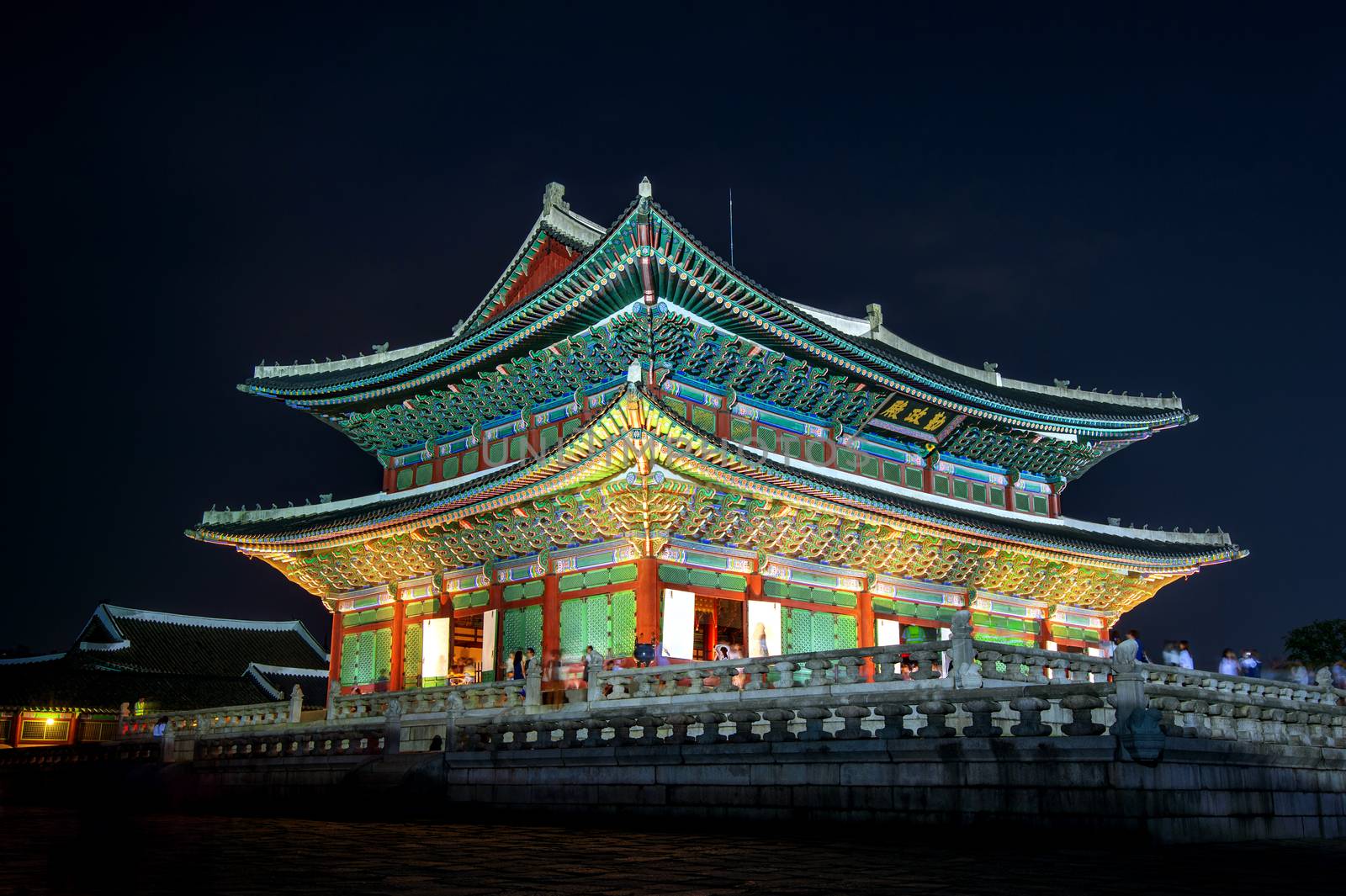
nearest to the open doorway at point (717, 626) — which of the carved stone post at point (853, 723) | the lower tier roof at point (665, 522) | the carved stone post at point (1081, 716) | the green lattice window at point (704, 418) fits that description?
the lower tier roof at point (665, 522)

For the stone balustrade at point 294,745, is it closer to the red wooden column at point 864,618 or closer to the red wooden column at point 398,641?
the red wooden column at point 398,641

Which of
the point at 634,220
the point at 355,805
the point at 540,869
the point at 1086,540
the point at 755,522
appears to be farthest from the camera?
the point at 1086,540

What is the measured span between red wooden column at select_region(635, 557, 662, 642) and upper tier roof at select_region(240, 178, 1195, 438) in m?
5.86

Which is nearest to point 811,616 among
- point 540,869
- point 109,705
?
point 540,869

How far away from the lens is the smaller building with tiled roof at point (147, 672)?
124 ft

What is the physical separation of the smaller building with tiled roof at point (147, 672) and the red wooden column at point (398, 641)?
10.7 meters

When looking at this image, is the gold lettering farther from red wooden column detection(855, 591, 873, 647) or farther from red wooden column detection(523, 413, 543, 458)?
red wooden column detection(523, 413, 543, 458)

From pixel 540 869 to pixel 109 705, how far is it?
35795 mm

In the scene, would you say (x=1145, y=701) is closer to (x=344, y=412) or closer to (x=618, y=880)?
(x=618, y=880)

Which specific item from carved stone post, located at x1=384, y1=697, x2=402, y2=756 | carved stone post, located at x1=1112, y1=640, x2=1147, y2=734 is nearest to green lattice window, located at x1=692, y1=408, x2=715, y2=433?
carved stone post, located at x1=384, y1=697, x2=402, y2=756

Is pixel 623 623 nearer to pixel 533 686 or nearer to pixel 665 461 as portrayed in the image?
pixel 665 461

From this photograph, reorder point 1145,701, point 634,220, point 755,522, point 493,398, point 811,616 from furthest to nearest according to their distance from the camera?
point 493,398 → point 811,616 → point 755,522 → point 634,220 → point 1145,701

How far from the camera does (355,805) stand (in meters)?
18.0

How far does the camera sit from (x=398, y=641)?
3058 cm
